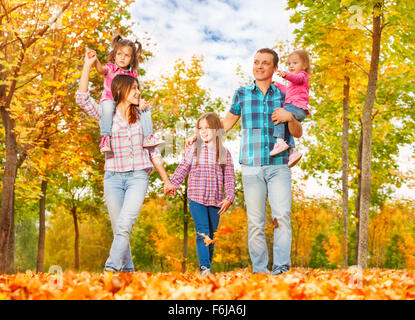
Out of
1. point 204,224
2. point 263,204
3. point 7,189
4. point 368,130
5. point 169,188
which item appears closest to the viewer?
point 263,204

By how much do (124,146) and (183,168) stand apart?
3.87ft

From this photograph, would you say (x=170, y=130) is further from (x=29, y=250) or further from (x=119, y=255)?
(x=29, y=250)

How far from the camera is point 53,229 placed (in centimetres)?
3556

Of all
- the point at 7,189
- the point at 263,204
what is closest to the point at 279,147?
the point at 263,204

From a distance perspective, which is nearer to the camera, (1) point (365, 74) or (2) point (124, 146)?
(2) point (124, 146)

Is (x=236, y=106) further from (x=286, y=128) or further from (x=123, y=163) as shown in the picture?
(x=123, y=163)

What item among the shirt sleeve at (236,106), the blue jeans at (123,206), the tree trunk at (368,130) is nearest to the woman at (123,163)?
the blue jeans at (123,206)

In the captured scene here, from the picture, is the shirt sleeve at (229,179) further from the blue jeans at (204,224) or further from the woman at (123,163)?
the woman at (123,163)

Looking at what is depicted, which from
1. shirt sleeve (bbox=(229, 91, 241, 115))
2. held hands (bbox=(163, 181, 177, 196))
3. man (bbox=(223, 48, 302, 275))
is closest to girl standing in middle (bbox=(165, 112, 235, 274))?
held hands (bbox=(163, 181, 177, 196))

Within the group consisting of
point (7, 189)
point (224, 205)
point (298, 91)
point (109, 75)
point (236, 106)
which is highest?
point (109, 75)

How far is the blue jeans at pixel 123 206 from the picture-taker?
13.5ft

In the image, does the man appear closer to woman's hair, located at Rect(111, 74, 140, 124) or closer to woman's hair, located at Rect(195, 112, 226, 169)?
woman's hair, located at Rect(195, 112, 226, 169)

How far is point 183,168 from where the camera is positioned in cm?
539

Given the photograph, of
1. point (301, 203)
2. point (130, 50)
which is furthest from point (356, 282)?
point (301, 203)
